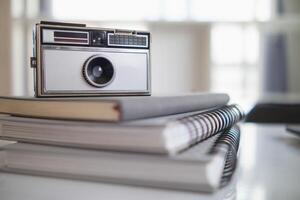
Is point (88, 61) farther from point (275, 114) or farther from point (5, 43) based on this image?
point (5, 43)

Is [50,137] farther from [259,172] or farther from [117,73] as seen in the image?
[259,172]

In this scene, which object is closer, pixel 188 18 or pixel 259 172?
pixel 259 172

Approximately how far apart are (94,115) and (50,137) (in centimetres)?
7

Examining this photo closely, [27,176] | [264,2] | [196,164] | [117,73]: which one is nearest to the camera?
[196,164]

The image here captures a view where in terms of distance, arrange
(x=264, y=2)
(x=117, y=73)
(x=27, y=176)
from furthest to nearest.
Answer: (x=264, y=2)
(x=117, y=73)
(x=27, y=176)

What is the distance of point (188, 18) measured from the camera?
9.91 ft

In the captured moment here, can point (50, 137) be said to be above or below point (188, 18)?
below

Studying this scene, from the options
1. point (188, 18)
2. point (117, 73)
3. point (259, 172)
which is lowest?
point (259, 172)

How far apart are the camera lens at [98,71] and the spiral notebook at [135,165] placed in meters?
0.14

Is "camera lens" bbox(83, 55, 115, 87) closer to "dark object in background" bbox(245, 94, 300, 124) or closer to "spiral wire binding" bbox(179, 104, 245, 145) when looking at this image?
"spiral wire binding" bbox(179, 104, 245, 145)

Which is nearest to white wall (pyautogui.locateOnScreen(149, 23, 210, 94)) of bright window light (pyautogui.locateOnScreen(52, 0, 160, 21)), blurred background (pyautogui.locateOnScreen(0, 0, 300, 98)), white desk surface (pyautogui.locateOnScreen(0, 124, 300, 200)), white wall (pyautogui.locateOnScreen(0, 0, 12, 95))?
blurred background (pyautogui.locateOnScreen(0, 0, 300, 98))

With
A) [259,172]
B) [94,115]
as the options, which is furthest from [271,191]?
[94,115]

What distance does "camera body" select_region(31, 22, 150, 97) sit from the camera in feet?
1.53

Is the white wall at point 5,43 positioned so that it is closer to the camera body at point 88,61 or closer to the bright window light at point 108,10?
the bright window light at point 108,10
